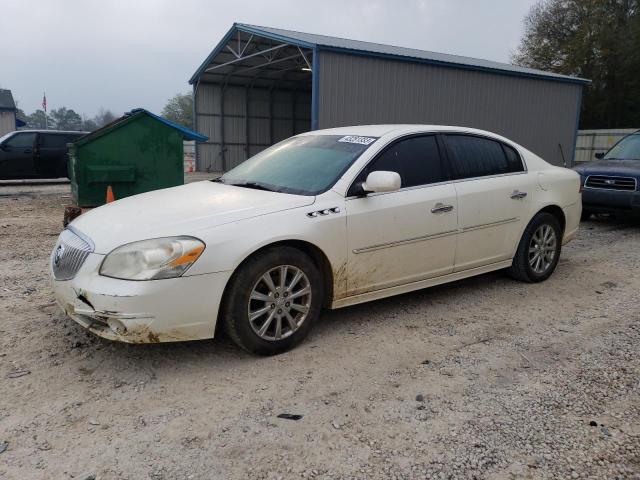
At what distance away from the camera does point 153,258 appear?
10.3ft

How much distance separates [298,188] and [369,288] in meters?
0.92

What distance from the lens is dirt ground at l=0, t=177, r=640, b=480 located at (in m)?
2.47

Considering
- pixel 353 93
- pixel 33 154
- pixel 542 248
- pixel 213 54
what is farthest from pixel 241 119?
pixel 542 248

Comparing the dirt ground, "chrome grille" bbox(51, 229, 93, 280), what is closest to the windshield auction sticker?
the dirt ground

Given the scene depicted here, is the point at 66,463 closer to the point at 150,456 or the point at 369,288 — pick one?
the point at 150,456

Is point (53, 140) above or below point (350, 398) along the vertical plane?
above

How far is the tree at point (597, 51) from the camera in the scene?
3256cm

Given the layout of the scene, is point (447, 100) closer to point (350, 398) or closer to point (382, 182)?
point (382, 182)

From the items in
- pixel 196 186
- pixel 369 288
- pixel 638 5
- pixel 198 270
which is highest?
pixel 638 5

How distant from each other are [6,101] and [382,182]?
47.3m

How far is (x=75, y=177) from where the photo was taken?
343 inches

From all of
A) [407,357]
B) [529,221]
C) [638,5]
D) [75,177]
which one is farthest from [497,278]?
[638,5]

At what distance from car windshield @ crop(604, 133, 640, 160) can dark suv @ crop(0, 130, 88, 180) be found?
1244 centimetres

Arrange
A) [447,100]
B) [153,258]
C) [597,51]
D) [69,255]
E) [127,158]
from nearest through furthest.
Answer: [153,258] → [69,255] → [127,158] → [447,100] → [597,51]
